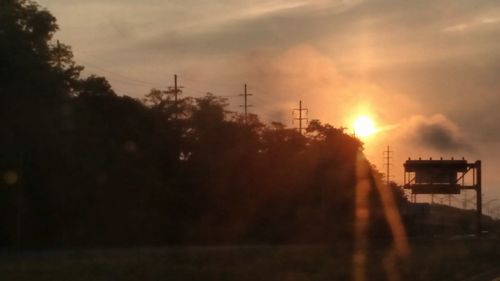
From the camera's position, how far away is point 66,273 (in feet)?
85.5

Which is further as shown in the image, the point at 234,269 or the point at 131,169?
the point at 131,169

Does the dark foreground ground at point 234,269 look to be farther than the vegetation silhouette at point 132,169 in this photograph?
No

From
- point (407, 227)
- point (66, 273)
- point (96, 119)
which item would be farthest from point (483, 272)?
point (407, 227)

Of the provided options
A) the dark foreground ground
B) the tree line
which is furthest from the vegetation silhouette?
the dark foreground ground

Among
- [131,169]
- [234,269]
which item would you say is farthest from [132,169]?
[234,269]

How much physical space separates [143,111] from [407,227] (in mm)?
37817

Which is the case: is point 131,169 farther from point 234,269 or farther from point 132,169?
point 234,269

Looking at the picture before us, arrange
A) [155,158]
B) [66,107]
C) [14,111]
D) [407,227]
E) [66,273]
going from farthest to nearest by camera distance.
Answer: [407,227], [155,158], [66,107], [14,111], [66,273]

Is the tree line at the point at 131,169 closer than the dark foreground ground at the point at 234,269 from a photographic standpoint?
No

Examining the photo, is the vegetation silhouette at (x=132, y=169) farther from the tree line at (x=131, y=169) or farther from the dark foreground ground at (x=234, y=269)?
the dark foreground ground at (x=234, y=269)

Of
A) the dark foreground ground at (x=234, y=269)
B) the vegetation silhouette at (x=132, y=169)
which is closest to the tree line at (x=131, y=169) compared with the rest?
the vegetation silhouette at (x=132, y=169)

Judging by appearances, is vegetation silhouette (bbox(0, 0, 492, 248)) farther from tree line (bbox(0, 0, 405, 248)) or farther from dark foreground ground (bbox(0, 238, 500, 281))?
dark foreground ground (bbox(0, 238, 500, 281))

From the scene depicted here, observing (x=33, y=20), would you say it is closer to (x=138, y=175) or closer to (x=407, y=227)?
(x=138, y=175)

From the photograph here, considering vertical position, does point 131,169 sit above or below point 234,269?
above
